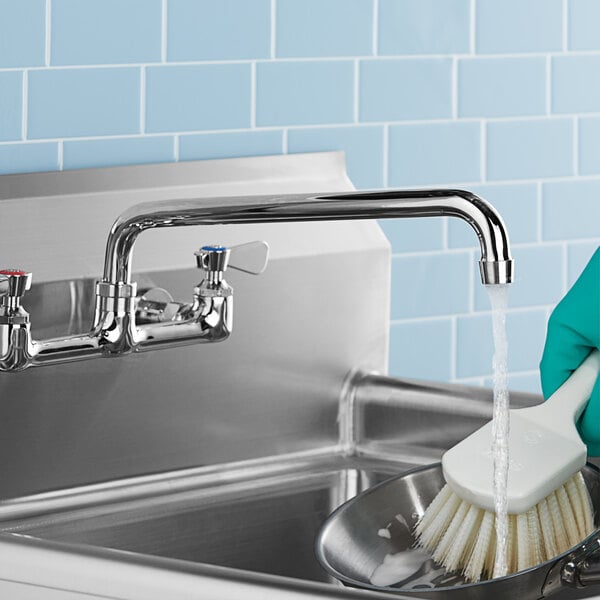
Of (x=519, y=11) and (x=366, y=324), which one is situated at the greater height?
(x=519, y=11)

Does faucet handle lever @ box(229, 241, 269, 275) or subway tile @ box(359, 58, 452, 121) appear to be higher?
subway tile @ box(359, 58, 452, 121)

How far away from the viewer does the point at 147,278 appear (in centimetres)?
126

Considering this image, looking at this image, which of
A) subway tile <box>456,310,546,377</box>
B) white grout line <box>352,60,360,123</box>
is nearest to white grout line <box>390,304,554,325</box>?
subway tile <box>456,310,546,377</box>

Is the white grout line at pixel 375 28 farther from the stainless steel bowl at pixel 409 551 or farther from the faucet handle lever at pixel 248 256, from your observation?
the stainless steel bowl at pixel 409 551

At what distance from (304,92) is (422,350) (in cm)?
32

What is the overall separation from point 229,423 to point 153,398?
0.32ft

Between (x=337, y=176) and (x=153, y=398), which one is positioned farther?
(x=337, y=176)

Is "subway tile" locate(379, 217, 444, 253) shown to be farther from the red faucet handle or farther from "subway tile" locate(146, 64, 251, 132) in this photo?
the red faucet handle

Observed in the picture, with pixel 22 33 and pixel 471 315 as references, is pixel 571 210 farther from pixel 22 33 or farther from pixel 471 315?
pixel 22 33

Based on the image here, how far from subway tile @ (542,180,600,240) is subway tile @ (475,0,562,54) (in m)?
0.16

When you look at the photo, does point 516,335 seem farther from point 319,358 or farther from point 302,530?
point 302,530

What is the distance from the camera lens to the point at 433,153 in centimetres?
154

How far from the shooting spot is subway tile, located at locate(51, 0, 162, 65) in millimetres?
1260

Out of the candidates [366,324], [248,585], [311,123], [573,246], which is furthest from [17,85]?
[573,246]
